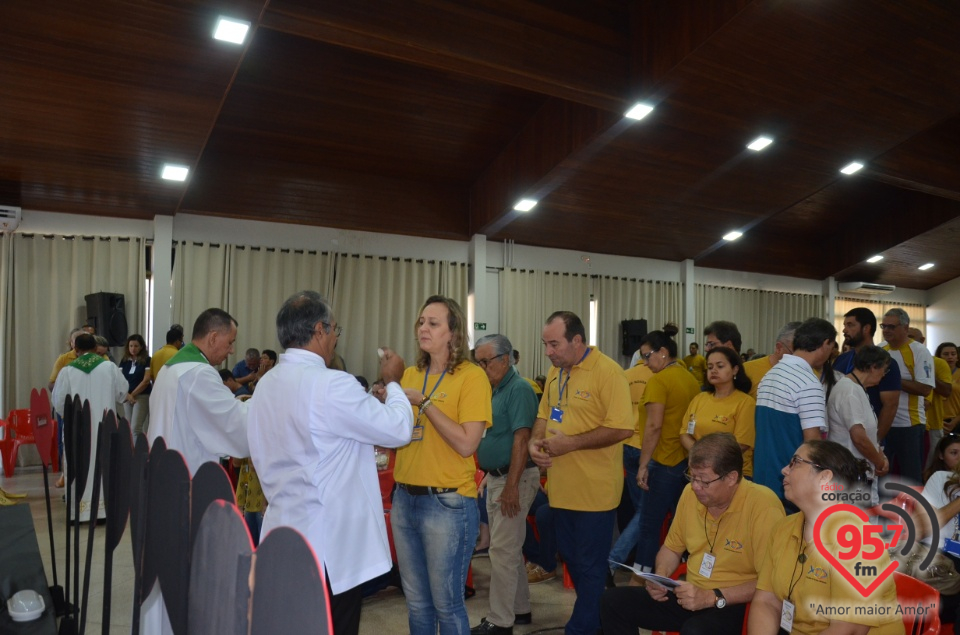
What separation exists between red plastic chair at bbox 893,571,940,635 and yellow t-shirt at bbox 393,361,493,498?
1297 mm

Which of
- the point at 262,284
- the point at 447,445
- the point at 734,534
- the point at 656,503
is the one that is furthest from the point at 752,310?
the point at 447,445

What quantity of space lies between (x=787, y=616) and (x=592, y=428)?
1.04 meters

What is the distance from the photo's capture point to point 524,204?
8867 mm

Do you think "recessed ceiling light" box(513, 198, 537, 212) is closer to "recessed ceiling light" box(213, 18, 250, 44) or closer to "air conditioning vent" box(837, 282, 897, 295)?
"recessed ceiling light" box(213, 18, 250, 44)

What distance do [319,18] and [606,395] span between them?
3895 millimetres

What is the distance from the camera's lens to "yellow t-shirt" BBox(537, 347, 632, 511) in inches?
109

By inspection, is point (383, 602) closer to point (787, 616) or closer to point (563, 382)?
point (563, 382)

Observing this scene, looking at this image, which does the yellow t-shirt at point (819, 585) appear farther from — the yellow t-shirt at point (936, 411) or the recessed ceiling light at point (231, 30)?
the recessed ceiling light at point (231, 30)

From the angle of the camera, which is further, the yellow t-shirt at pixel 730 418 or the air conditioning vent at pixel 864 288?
the air conditioning vent at pixel 864 288

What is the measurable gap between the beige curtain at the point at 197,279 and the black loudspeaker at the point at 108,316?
31.6 inches

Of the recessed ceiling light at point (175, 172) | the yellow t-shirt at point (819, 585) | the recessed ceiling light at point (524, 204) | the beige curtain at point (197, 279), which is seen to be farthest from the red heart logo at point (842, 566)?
the beige curtain at point (197, 279)

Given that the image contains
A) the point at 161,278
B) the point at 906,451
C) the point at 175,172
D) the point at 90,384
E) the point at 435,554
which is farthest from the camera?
the point at 161,278

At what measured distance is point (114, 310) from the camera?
7.84 metres

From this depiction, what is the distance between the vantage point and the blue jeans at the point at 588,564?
273 centimetres
